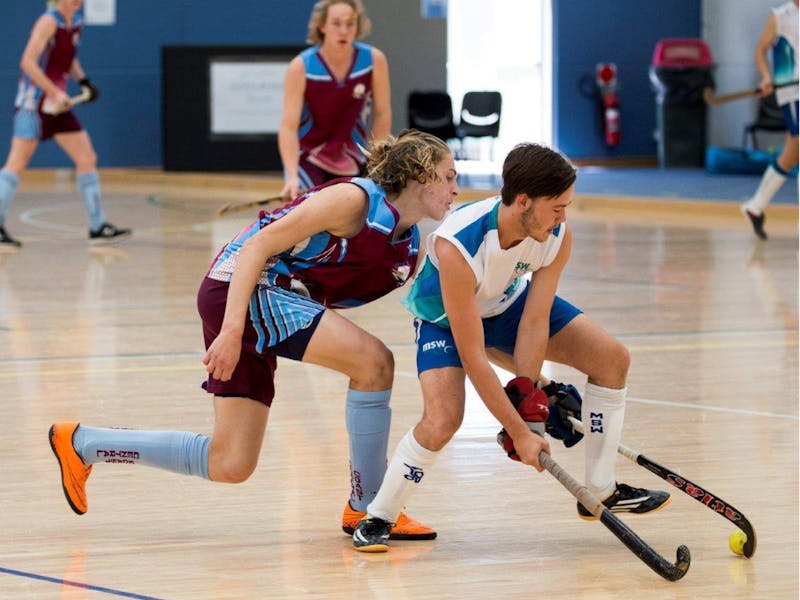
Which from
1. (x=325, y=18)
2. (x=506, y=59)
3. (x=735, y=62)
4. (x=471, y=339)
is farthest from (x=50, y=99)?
(x=735, y=62)

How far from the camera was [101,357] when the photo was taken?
231 inches

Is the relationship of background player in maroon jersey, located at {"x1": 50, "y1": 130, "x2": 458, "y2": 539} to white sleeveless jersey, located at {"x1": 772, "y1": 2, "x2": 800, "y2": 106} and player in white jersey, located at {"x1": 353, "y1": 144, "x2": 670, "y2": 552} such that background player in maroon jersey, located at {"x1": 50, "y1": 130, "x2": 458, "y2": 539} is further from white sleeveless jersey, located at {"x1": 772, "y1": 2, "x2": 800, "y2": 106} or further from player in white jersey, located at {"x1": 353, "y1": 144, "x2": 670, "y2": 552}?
white sleeveless jersey, located at {"x1": 772, "y1": 2, "x2": 800, "y2": 106}

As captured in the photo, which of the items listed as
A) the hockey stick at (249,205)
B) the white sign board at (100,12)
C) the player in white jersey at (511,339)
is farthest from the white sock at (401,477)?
the white sign board at (100,12)

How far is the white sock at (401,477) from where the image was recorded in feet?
10.9

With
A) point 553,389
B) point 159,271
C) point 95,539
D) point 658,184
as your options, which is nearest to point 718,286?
point 159,271

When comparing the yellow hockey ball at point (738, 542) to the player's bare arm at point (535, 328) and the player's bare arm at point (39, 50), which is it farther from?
the player's bare arm at point (39, 50)

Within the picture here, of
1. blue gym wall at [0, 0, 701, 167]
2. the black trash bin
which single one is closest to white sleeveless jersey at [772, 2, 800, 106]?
the black trash bin

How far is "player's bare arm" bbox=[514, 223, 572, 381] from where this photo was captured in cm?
337

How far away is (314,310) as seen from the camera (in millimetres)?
3426

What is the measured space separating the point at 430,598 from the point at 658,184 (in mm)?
10971

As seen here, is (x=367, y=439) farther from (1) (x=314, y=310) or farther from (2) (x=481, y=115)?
(2) (x=481, y=115)

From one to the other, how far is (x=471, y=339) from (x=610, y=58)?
13.7 metres

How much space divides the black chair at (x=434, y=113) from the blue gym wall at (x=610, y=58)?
278cm

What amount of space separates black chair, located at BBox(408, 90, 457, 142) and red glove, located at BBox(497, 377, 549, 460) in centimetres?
1056
